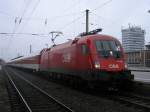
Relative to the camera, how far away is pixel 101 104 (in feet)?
45.4

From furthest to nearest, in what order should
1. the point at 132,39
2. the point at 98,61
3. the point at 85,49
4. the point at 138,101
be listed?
the point at 132,39 → the point at 85,49 → the point at 98,61 → the point at 138,101

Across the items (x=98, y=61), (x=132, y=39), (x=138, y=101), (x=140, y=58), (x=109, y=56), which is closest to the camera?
(x=138, y=101)

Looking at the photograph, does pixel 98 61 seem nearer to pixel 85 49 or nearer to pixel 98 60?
pixel 98 60

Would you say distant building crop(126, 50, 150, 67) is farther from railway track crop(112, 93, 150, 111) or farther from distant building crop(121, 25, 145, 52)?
railway track crop(112, 93, 150, 111)

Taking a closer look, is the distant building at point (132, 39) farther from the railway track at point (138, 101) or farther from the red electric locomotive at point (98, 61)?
the railway track at point (138, 101)

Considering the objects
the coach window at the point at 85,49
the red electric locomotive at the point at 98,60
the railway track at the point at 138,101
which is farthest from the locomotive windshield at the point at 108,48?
the railway track at the point at 138,101

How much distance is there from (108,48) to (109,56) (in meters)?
0.58

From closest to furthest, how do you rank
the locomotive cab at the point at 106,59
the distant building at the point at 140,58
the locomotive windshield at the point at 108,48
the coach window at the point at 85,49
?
the locomotive cab at the point at 106,59 < the locomotive windshield at the point at 108,48 < the coach window at the point at 85,49 < the distant building at the point at 140,58

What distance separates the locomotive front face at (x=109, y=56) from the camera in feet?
55.6

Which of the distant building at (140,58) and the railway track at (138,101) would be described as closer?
the railway track at (138,101)

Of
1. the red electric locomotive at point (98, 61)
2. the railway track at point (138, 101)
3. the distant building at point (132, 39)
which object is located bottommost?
the railway track at point (138, 101)

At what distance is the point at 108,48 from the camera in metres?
17.8

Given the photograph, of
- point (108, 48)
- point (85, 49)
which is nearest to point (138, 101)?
point (108, 48)

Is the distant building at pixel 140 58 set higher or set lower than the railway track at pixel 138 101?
higher
